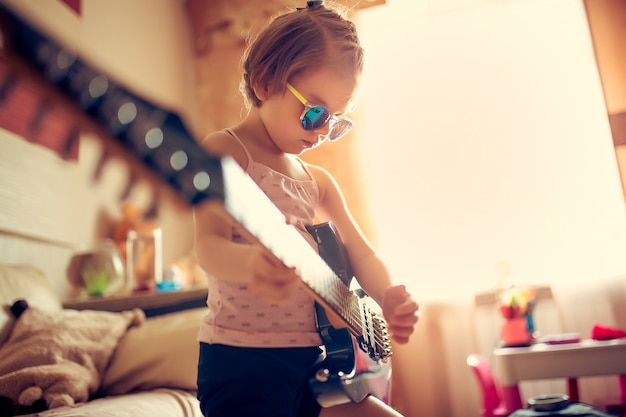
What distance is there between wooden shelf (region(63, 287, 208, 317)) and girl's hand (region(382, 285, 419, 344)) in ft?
3.58

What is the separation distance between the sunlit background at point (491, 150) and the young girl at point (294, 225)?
158 centimetres

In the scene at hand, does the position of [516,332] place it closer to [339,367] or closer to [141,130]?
[339,367]

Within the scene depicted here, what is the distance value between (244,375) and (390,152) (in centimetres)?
208

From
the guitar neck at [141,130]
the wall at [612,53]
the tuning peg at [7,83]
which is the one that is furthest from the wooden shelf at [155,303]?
the wall at [612,53]

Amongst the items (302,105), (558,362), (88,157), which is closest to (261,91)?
(302,105)

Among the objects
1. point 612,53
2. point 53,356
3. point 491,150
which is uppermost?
point 612,53

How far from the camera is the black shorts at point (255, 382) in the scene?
A: 0.83 m

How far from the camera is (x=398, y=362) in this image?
2.63 meters

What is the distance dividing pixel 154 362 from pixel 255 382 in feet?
2.50

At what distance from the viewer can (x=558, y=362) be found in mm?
1987

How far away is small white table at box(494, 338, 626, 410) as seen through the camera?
194cm

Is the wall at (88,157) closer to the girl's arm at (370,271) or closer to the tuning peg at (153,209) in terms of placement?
the girl's arm at (370,271)

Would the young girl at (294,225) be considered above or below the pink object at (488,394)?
above

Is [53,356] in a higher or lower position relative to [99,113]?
lower
